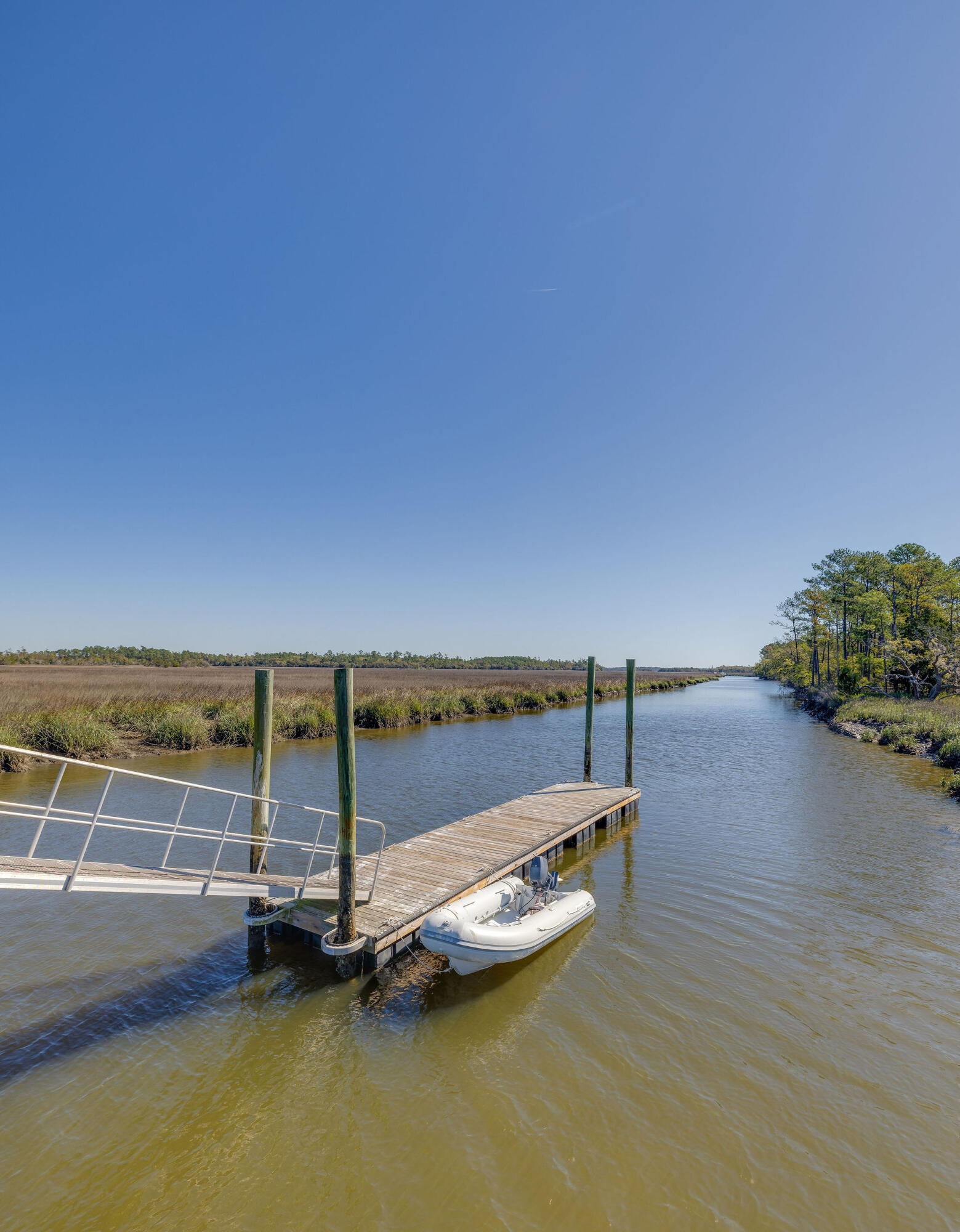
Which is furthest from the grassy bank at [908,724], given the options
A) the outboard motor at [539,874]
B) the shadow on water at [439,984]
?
the shadow on water at [439,984]

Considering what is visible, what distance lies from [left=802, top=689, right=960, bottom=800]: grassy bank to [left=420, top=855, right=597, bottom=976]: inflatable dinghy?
14.7m

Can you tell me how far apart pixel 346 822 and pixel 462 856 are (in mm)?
3615

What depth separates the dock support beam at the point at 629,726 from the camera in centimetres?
1655

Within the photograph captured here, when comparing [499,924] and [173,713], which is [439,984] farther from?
[173,713]

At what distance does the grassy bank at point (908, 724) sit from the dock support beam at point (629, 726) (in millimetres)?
9271

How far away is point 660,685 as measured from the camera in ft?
274

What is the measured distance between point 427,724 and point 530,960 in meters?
23.6

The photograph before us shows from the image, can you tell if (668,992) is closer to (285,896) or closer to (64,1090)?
(285,896)

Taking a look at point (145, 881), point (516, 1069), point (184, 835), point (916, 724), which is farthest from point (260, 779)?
point (916, 724)

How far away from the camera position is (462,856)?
1004 cm

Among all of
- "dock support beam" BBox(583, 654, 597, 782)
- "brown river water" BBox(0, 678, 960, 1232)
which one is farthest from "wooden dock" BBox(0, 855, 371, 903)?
"dock support beam" BBox(583, 654, 597, 782)

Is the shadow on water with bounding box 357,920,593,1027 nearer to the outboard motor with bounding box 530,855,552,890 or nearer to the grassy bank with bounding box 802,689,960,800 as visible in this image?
the outboard motor with bounding box 530,855,552,890

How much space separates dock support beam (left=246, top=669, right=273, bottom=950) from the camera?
25.1 ft

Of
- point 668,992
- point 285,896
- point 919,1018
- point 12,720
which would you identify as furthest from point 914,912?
point 12,720
